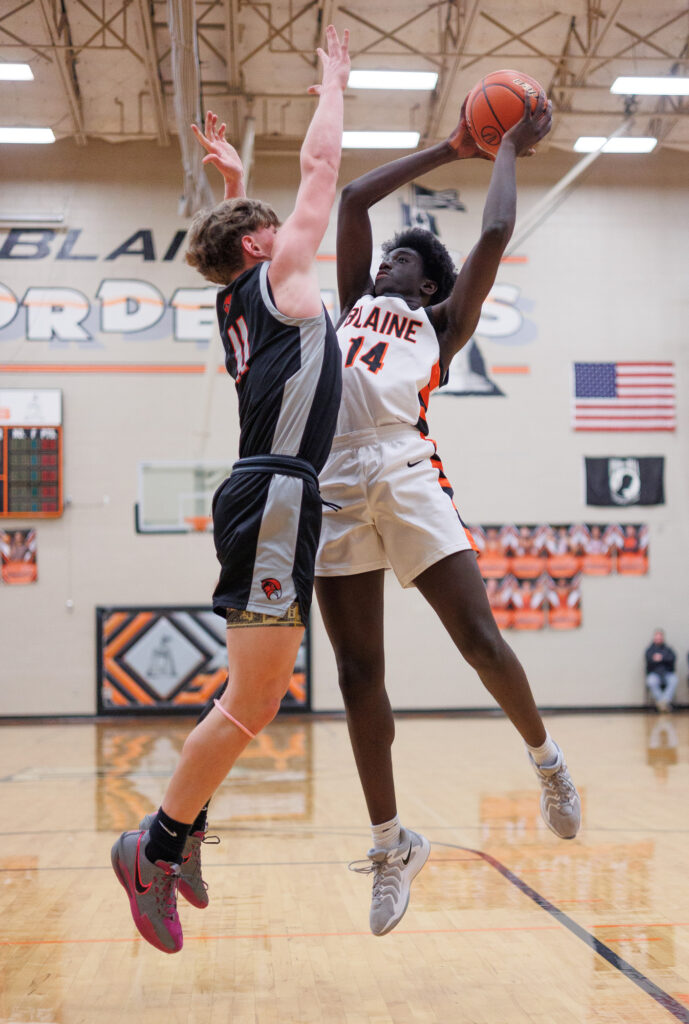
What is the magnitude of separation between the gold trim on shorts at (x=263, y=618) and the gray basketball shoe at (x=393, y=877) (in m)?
0.88

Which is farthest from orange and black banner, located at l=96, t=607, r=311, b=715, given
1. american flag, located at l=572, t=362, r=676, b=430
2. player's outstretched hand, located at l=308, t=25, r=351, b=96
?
player's outstretched hand, located at l=308, t=25, r=351, b=96

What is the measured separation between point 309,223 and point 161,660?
33.1 feet

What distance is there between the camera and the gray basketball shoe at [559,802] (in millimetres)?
3025

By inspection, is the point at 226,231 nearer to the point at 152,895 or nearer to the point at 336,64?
the point at 336,64

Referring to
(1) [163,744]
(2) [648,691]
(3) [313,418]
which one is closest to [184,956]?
(3) [313,418]

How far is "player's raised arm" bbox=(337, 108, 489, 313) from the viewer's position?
3.12 meters

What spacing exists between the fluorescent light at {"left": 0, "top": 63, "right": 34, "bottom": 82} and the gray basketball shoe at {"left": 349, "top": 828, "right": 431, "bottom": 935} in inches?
400

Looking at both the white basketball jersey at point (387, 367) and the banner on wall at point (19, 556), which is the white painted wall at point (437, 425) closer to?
the banner on wall at point (19, 556)

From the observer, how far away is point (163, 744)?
31.3 ft

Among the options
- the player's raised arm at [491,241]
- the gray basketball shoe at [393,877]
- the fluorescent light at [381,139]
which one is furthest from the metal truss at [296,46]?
the gray basketball shoe at [393,877]

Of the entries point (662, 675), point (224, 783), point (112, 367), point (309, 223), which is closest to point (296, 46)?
point (112, 367)

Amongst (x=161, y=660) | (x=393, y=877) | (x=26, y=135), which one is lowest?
(x=161, y=660)

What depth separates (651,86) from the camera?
1084 centimetres

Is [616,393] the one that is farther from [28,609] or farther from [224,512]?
[224,512]
